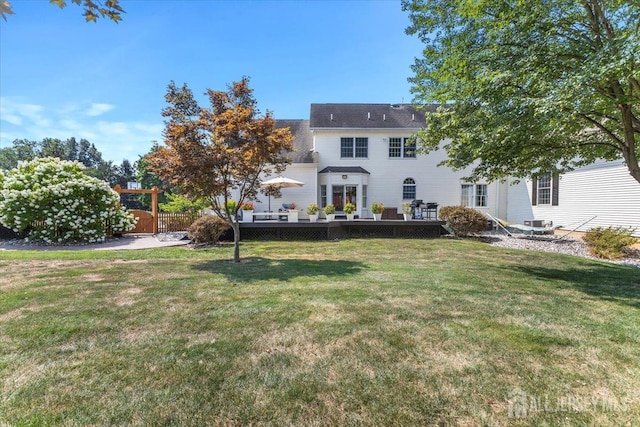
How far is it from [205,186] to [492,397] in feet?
22.6

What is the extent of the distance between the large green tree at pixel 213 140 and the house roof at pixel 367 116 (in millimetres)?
11493

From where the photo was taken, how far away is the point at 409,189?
61.9 ft

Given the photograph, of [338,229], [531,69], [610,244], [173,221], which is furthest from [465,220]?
[173,221]

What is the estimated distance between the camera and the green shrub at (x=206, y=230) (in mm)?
11203

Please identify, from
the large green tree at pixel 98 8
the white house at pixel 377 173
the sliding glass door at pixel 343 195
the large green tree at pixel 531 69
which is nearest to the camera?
the large green tree at pixel 98 8

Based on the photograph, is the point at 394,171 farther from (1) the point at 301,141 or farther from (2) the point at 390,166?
(1) the point at 301,141

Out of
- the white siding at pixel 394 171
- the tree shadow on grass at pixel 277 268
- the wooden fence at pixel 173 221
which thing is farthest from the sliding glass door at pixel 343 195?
the tree shadow on grass at pixel 277 268

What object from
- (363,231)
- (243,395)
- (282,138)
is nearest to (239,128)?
(282,138)

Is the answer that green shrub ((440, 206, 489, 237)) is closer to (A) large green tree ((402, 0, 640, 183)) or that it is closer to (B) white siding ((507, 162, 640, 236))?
(B) white siding ((507, 162, 640, 236))

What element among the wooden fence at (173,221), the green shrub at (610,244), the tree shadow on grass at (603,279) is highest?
the wooden fence at (173,221)

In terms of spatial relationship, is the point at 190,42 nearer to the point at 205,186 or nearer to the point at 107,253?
the point at 205,186

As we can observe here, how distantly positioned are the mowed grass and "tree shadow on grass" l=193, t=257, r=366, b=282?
0.18 meters

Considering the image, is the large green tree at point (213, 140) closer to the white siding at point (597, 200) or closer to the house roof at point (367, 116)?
the house roof at point (367, 116)

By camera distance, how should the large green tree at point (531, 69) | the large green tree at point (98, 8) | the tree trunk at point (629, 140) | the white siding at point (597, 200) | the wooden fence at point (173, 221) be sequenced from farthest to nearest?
Answer: the wooden fence at point (173, 221), the white siding at point (597, 200), the tree trunk at point (629, 140), the large green tree at point (531, 69), the large green tree at point (98, 8)
